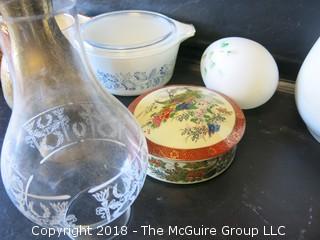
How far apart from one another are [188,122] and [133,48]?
17 centimetres

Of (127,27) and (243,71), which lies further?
(127,27)

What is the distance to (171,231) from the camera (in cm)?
44

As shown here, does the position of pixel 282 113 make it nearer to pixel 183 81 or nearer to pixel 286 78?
pixel 286 78

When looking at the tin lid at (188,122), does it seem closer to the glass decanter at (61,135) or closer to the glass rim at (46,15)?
the glass decanter at (61,135)

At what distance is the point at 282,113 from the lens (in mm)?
606

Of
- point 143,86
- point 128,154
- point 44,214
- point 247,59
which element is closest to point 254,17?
point 247,59

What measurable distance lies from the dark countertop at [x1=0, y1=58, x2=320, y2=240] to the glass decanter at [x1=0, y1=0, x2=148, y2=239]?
5 cm

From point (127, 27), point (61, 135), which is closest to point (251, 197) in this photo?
point (61, 135)

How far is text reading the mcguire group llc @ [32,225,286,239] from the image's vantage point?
429 mm

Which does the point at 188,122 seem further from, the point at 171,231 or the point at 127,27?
the point at 127,27

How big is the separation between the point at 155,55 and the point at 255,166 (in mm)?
246

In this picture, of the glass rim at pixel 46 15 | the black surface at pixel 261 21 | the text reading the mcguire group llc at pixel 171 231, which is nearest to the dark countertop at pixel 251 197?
the text reading the mcguire group llc at pixel 171 231

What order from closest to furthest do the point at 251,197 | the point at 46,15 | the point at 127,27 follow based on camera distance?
the point at 46,15, the point at 251,197, the point at 127,27

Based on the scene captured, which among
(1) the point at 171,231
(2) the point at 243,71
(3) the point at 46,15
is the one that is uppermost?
(3) the point at 46,15
